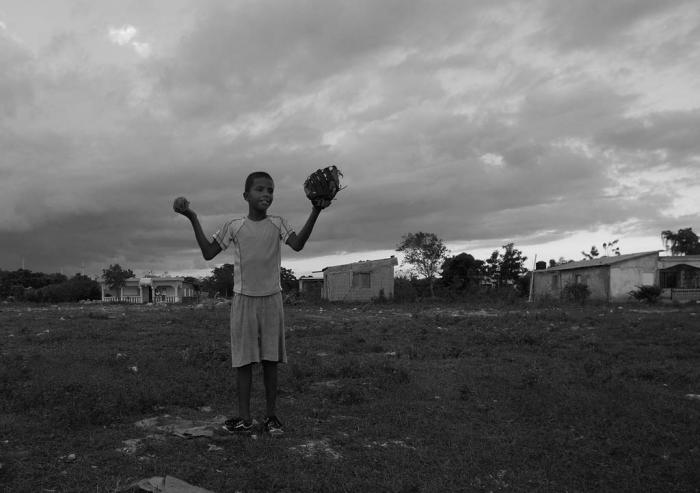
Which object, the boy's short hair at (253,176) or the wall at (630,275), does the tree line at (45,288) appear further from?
the boy's short hair at (253,176)

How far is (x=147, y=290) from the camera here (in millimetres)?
54406

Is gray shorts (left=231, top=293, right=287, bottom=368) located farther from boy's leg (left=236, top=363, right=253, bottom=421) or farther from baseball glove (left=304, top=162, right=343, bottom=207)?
baseball glove (left=304, top=162, right=343, bottom=207)

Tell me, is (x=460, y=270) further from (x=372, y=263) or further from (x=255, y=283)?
(x=255, y=283)

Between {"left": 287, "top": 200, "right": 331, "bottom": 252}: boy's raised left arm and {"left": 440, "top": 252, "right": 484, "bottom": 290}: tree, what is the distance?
3656 centimetres

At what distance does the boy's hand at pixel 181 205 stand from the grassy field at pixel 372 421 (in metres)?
1.53

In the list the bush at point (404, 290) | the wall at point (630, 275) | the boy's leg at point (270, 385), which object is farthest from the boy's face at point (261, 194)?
the wall at point (630, 275)

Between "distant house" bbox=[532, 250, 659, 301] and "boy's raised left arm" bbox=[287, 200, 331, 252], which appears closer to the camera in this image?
"boy's raised left arm" bbox=[287, 200, 331, 252]

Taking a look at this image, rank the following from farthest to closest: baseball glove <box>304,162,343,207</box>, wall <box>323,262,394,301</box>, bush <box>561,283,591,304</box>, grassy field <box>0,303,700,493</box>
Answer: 1. wall <box>323,262,394,301</box>
2. bush <box>561,283,591,304</box>
3. baseball glove <box>304,162,343,207</box>
4. grassy field <box>0,303,700,493</box>

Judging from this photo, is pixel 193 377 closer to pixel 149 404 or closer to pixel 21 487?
pixel 149 404

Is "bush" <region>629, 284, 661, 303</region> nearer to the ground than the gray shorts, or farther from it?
nearer to the ground

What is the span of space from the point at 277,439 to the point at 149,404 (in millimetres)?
1446

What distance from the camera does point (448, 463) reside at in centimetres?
350


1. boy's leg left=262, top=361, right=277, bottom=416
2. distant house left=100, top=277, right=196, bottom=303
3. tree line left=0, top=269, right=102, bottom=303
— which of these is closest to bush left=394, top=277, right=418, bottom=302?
distant house left=100, top=277, right=196, bottom=303

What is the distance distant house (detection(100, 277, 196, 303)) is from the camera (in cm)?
5181
